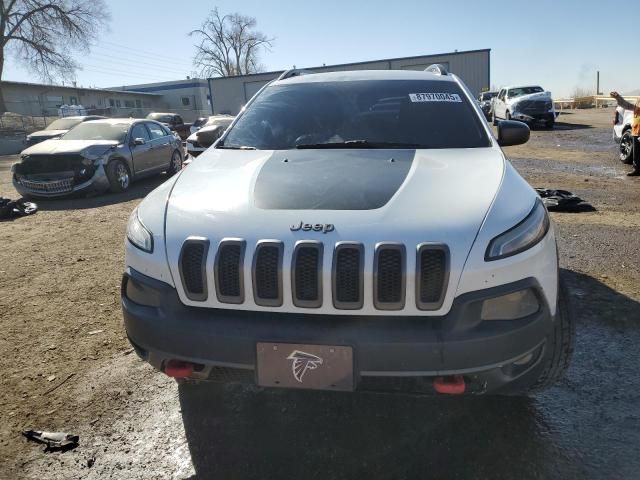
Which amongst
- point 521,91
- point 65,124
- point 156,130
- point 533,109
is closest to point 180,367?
point 156,130

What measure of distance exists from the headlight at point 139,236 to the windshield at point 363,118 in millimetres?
1097

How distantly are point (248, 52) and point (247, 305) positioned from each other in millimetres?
73502

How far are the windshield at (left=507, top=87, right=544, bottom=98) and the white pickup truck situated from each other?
13.0 meters

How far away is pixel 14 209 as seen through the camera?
830 cm

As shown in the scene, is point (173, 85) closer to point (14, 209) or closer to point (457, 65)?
point (457, 65)

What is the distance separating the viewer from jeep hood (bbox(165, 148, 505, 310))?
2.05 metres

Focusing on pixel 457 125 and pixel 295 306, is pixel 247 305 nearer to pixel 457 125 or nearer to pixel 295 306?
pixel 295 306

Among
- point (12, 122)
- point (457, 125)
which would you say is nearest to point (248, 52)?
Result: point (12, 122)

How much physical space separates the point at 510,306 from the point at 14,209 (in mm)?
8590

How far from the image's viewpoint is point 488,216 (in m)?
2.13

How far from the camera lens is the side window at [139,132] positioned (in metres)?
10.9

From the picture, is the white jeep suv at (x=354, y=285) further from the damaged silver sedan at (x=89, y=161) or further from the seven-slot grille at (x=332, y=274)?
the damaged silver sedan at (x=89, y=161)

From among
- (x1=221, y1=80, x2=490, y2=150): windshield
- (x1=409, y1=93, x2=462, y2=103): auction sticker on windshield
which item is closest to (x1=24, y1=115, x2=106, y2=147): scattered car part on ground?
(x1=221, y1=80, x2=490, y2=150): windshield

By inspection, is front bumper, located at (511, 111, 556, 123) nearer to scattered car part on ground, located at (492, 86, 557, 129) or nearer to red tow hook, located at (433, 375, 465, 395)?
scattered car part on ground, located at (492, 86, 557, 129)
